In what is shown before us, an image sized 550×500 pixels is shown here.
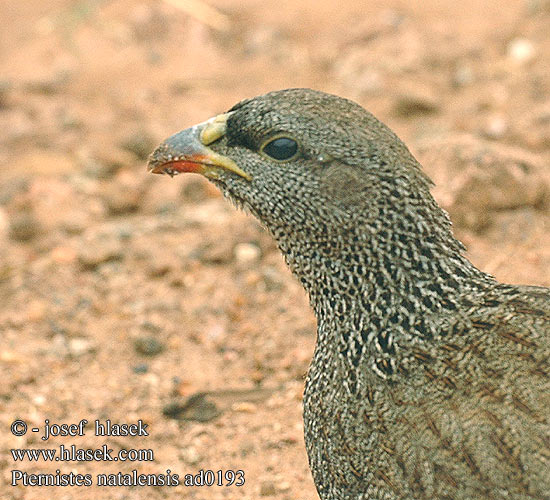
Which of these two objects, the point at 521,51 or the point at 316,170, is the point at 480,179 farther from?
the point at 521,51

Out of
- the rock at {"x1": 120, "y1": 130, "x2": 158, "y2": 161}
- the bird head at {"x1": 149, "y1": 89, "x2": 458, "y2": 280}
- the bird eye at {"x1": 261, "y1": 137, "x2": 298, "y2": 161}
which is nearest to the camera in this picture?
the bird head at {"x1": 149, "y1": 89, "x2": 458, "y2": 280}

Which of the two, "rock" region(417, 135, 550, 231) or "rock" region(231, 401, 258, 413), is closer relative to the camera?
"rock" region(231, 401, 258, 413)

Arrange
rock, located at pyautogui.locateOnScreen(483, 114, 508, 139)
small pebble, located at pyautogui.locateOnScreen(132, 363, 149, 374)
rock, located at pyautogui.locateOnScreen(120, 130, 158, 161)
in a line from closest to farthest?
1. small pebble, located at pyautogui.locateOnScreen(132, 363, 149, 374)
2. rock, located at pyautogui.locateOnScreen(483, 114, 508, 139)
3. rock, located at pyautogui.locateOnScreen(120, 130, 158, 161)

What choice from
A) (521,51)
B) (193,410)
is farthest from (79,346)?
(521,51)

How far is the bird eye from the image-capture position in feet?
11.8

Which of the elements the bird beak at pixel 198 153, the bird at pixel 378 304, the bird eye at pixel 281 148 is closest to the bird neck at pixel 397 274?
the bird at pixel 378 304

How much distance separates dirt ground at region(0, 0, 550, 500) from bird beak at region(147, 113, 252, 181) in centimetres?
179

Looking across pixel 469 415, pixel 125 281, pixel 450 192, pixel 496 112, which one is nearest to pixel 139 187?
pixel 125 281

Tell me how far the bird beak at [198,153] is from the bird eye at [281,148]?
16cm

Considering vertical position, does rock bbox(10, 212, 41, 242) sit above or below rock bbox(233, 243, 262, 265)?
above

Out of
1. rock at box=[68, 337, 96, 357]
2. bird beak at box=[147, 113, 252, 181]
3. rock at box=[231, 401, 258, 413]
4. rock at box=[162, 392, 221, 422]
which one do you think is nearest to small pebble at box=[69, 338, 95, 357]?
rock at box=[68, 337, 96, 357]

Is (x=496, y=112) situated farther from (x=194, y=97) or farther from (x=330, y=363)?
(x=330, y=363)

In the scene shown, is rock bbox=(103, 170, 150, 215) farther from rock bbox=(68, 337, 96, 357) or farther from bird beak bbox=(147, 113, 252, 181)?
bird beak bbox=(147, 113, 252, 181)

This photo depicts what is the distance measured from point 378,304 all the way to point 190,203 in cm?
392
